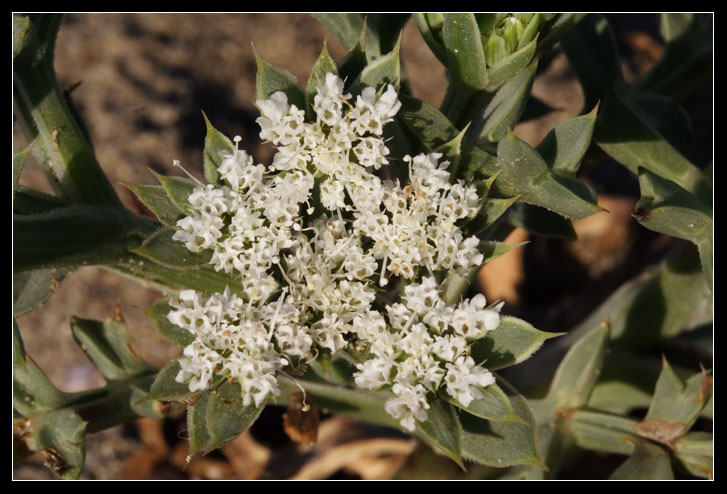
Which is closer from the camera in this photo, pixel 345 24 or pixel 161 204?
pixel 161 204

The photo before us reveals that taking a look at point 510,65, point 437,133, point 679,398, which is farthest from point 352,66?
point 679,398

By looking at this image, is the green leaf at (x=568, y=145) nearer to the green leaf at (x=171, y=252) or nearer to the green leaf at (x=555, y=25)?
the green leaf at (x=555, y=25)

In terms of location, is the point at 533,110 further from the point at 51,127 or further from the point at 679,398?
the point at 51,127

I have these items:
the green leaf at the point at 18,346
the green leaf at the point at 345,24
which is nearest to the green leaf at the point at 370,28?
the green leaf at the point at 345,24

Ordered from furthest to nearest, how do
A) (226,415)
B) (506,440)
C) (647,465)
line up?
(647,465), (506,440), (226,415)

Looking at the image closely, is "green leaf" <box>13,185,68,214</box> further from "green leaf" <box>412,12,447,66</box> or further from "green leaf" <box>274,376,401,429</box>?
"green leaf" <box>412,12,447,66</box>
